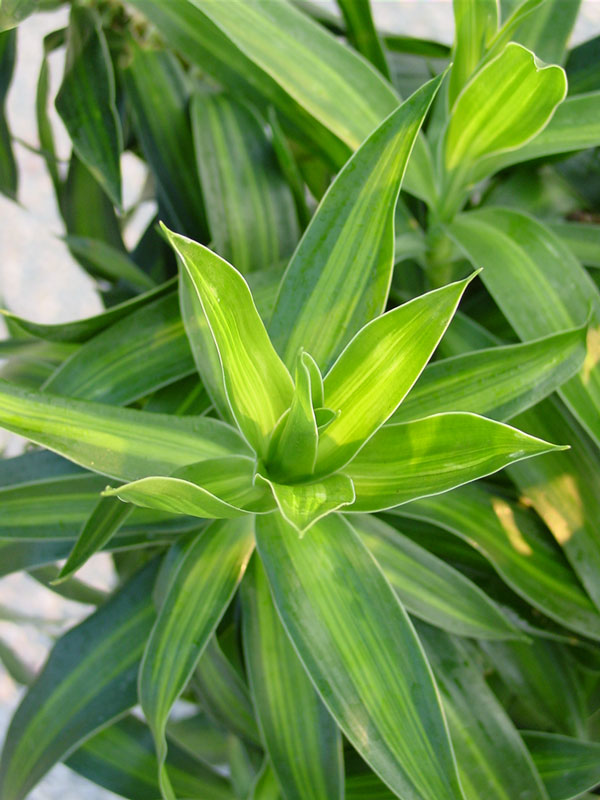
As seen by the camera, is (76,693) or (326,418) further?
(76,693)

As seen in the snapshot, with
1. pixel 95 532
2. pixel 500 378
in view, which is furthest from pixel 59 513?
pixel 500 378

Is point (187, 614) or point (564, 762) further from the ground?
point (187, 614)

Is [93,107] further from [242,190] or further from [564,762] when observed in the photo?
[564,762]

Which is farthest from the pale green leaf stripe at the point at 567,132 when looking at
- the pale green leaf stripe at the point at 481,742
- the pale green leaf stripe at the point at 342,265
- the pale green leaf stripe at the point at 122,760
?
the pale green leaf stripe at the point at 122,760

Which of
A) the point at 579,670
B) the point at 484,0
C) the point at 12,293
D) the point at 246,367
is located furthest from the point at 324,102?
the point at 12,293

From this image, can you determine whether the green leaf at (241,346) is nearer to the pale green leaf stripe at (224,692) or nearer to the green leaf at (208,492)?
the green leaf at (208,492)

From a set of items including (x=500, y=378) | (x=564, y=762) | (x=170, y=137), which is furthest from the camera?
(x=170, y=137)
